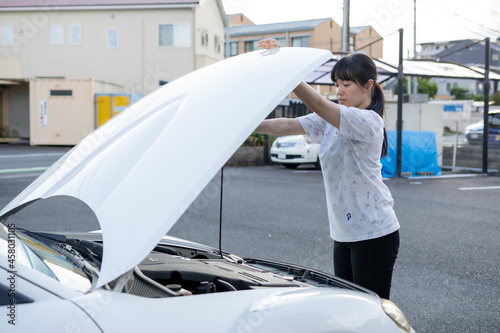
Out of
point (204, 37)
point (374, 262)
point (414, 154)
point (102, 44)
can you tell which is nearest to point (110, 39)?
point (102, 44)

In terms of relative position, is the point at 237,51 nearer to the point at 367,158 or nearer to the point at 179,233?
the point at 179,233

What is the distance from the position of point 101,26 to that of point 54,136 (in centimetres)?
812

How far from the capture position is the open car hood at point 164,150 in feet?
5.18

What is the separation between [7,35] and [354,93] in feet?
108

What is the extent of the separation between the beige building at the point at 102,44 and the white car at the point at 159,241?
2820 centimetres

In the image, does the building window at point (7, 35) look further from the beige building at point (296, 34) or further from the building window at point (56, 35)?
the beige building at point (296, 34)

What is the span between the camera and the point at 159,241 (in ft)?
5.45

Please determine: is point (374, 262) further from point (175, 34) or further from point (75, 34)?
point (75, 34)

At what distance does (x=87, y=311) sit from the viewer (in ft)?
5.43

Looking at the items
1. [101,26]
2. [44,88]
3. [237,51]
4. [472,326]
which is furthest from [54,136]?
[237,51]

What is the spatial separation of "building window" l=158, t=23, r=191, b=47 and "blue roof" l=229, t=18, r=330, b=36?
19.2m

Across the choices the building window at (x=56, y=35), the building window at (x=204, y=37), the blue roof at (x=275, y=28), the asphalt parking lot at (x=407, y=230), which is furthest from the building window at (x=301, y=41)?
the asphalt parking lot at (x=407, y=230)

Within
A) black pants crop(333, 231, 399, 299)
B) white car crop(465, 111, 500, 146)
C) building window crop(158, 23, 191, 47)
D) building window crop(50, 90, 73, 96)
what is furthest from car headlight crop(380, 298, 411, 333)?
building window crop(158, 23, 191, 47)

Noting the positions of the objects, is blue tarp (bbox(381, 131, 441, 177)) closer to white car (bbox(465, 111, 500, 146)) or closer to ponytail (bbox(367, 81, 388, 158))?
white car (bbox(465, 111, 500, 146))
